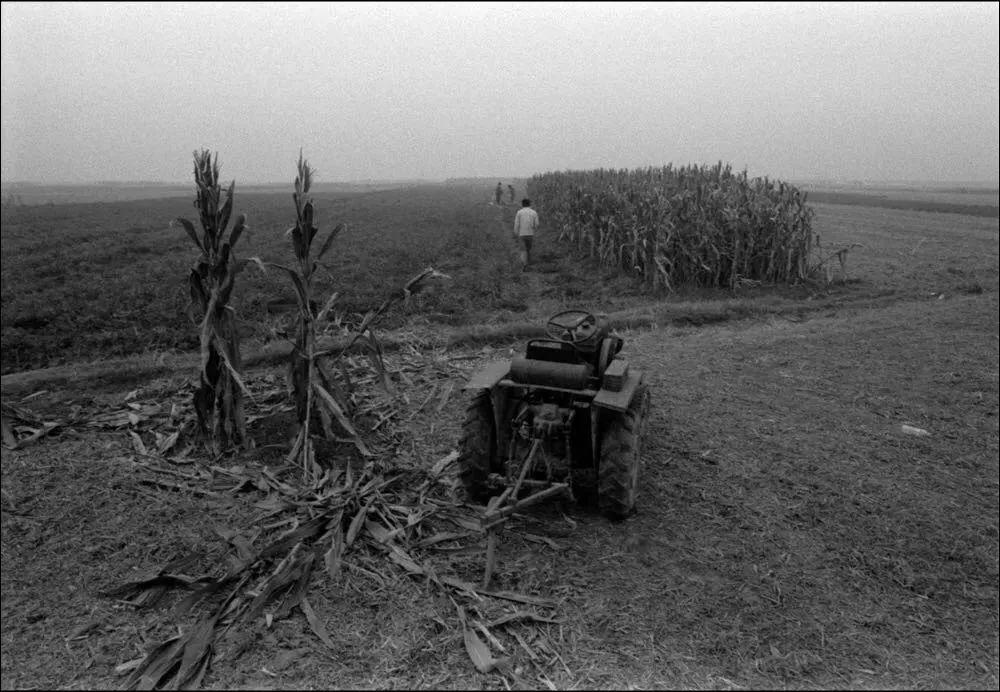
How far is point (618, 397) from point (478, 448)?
1139 millimetres

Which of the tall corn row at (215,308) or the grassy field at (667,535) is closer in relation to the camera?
the grassy field at (667,535)

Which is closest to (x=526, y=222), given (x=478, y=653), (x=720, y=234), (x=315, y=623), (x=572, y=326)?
(x=720, y=234)

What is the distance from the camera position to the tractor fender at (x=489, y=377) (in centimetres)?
468

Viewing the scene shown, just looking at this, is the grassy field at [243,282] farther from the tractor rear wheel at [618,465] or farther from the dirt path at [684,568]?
the tractor rear wheel at [618,465]

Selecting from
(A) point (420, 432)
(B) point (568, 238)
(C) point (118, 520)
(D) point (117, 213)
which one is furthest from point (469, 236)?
(D) point (117, 213)

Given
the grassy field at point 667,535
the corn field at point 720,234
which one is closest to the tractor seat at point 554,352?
the grassy field at point 667,535

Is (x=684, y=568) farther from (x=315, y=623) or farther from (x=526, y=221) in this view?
(x=526, y=221)

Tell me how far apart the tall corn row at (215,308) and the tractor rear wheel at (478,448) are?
7.43ft

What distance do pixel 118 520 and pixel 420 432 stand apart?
2572 mm

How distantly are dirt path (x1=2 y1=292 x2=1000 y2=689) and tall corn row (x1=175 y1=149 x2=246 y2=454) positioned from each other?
2.56 feet

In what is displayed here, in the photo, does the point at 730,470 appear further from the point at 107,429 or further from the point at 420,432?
the point at 107,429

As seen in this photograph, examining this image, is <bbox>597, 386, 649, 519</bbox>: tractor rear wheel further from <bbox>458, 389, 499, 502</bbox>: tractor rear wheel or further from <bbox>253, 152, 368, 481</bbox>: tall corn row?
<bbox>253, 152, 368, 481</bbox>: tall corn row

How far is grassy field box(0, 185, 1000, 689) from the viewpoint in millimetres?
3438

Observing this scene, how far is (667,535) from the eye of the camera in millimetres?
4570
